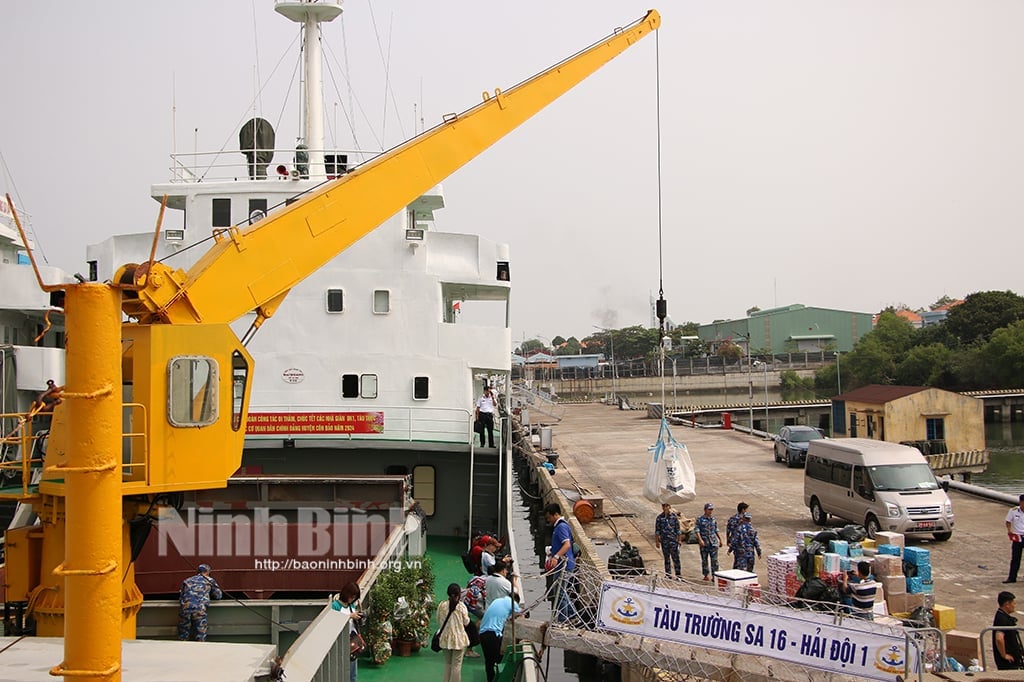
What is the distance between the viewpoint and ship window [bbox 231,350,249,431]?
7.18 metres

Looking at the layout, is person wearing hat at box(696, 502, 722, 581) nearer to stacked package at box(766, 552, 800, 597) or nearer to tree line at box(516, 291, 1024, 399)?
stacked package at box(766, 552, 800, 597)

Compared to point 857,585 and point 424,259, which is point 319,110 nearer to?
point 424,259

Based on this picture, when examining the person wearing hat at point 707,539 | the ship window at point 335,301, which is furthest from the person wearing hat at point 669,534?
the ship window at point 335,301

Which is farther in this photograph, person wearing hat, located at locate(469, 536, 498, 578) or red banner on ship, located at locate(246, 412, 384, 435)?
red banner on ship, located at locate(246, 412, 384, 435)

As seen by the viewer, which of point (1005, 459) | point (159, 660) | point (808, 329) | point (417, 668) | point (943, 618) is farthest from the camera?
point (808, 329)

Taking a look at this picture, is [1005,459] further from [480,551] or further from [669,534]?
[480,551]

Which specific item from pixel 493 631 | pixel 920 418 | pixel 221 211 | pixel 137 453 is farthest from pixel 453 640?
pixel 920 418

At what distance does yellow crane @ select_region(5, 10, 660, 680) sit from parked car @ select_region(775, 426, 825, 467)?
64.2ft

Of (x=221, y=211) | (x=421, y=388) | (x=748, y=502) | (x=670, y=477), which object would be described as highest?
(x=221, y=211)

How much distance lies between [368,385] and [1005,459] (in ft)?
132

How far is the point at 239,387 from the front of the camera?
7.26m

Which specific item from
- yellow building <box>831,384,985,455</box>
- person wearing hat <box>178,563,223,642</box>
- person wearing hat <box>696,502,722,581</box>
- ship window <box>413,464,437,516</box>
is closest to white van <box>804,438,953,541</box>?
person wearing hat <box>696,502,722,581</box>

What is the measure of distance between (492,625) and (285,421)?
350 inches

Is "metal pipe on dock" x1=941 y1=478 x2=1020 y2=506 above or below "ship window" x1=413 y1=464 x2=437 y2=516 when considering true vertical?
below
